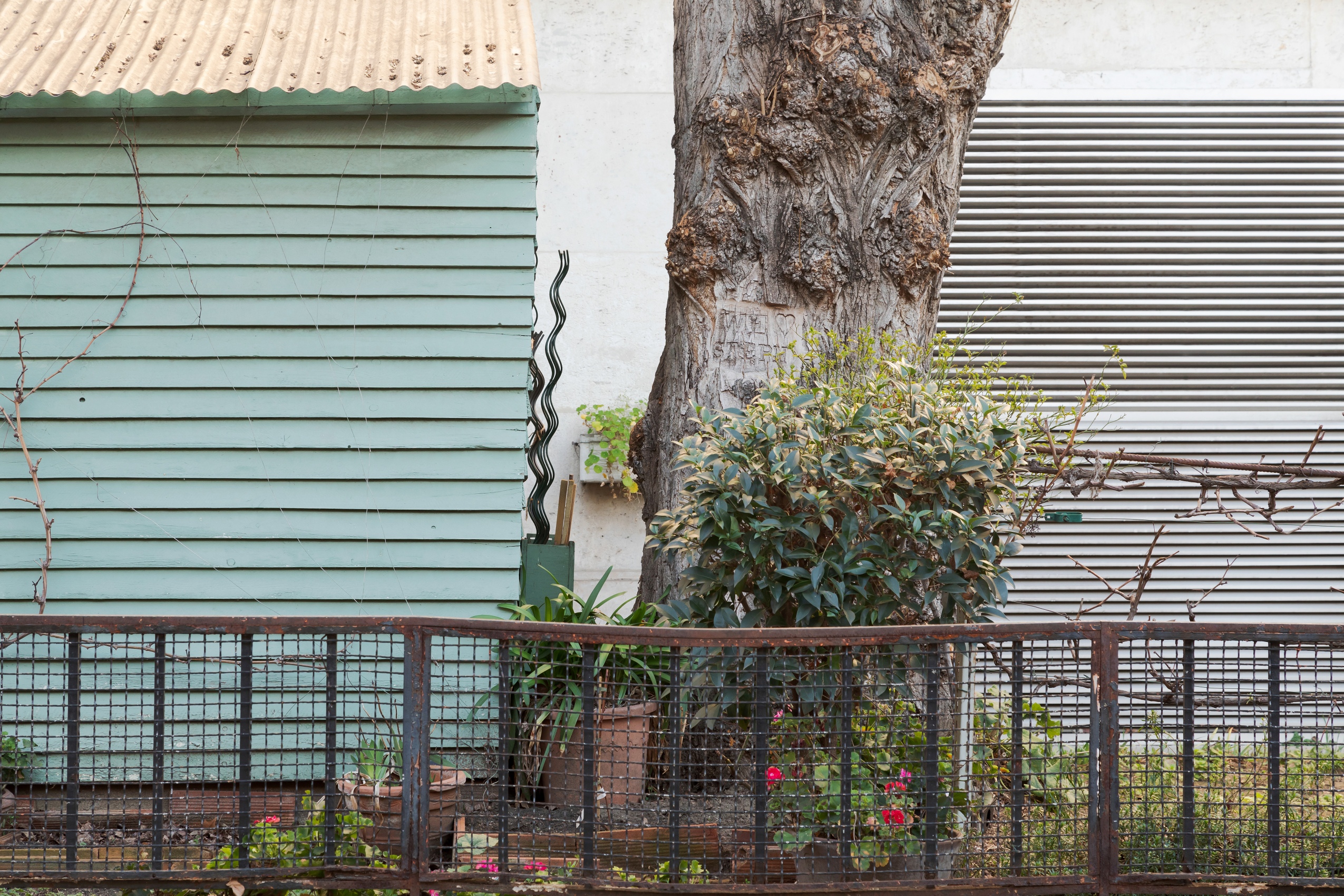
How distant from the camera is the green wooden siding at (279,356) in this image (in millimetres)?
4871

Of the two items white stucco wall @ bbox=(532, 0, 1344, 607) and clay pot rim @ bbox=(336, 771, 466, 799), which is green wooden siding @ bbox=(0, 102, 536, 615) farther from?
white stucco wall @ bbox=(532, 0, 1344, 607)

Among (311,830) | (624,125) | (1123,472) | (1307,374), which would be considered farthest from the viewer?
(624,125)

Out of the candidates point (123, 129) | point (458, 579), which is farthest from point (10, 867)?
point (123, 129)

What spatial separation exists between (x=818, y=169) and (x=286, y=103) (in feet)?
8.25

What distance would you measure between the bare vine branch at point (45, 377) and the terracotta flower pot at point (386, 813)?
239 centimetres

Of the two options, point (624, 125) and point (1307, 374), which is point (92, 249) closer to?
point (624, 125)

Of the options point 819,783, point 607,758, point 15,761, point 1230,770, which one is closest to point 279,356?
point 15,761

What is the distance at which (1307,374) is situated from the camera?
6402 millimetres

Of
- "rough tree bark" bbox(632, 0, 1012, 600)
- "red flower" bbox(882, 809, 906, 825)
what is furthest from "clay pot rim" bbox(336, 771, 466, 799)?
"rough tree bark" bbox(632, 0, 1012, 600)

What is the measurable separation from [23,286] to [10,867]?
118 inches

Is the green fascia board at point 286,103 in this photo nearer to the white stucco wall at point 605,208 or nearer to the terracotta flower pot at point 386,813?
the white stucco wall at point 605,208

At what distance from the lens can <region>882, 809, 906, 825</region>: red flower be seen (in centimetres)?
299

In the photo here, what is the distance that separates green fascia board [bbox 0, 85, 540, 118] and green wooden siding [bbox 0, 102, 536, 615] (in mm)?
41

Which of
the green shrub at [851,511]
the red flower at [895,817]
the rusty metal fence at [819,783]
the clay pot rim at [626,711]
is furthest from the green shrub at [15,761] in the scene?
the red flower at [895,817]
